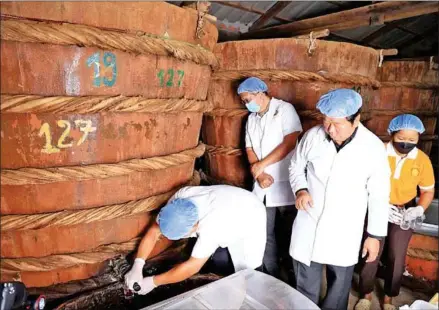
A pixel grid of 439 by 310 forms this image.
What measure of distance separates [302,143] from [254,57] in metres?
0.86

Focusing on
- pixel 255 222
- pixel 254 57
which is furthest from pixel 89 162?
pixel 254 57

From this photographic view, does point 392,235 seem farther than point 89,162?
Yes

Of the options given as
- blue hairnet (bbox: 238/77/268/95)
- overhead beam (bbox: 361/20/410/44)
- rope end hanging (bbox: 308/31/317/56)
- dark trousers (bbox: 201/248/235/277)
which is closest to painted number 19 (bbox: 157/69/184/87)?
blue hairnet (bbox: 238/77/268/95)

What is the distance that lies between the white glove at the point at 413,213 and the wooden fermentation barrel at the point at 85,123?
1733 millimetres

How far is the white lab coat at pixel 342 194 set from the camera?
6.32 feet

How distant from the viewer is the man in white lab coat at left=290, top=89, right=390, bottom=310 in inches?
75.2

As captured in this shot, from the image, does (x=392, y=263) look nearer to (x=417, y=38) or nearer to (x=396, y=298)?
(x=396, y=298)

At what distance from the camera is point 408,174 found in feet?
8.00

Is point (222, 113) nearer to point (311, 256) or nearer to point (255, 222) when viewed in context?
point (255, 222)

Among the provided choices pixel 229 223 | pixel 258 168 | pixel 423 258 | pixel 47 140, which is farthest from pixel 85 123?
pixel 423 258

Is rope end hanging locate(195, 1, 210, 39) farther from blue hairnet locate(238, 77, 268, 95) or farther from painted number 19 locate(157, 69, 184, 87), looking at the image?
blue hairnet locate(238, 77, 268, 95)

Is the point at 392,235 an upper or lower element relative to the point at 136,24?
lower

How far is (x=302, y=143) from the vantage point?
7.13 ft

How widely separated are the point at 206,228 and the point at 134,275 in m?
0.48
